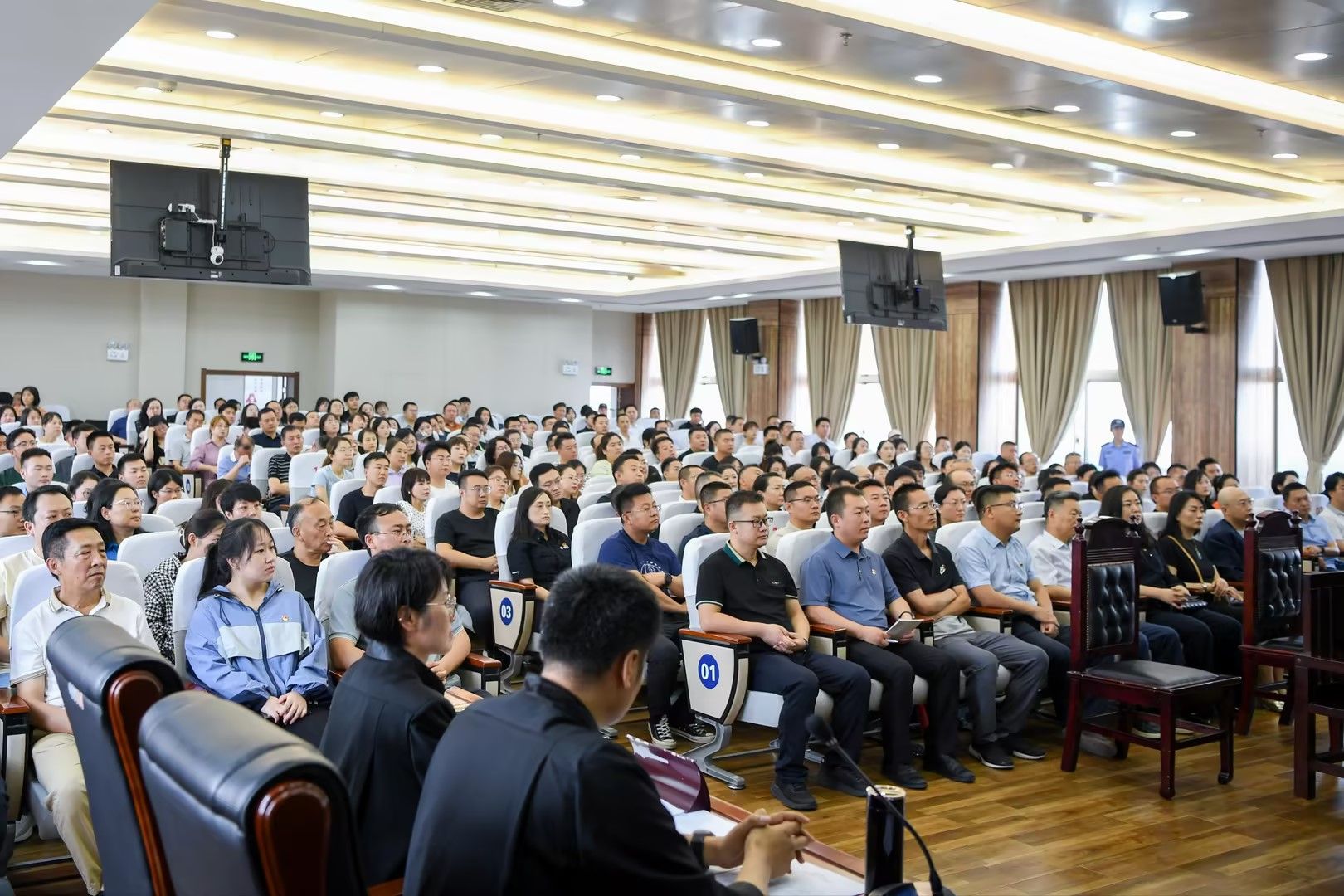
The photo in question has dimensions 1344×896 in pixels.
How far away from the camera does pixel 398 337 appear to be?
1952 cm

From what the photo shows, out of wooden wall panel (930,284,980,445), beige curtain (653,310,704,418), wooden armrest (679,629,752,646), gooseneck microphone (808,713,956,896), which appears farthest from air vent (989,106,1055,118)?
beige curtain (653,310,704,418)

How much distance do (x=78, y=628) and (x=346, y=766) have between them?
0.71 meters

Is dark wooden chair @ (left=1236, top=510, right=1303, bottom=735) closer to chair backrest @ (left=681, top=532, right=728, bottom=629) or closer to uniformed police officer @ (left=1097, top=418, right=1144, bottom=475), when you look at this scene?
chair backrest @ (left=681, top=532, right=728, bottom=629)

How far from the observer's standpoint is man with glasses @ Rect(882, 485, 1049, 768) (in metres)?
5.47

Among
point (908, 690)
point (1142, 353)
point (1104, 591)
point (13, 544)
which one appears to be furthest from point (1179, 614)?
point (1142, 353)

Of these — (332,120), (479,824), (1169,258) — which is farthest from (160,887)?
(1169,258)

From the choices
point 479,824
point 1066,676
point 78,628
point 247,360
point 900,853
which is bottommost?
point 1066,676

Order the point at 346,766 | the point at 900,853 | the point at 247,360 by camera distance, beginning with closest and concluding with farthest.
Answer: the point at 900,853, the point at 346,766, the point at 247,360

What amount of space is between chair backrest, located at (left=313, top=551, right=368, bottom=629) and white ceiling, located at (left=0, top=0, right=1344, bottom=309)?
2929 millimetres

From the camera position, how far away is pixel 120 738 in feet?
5.70

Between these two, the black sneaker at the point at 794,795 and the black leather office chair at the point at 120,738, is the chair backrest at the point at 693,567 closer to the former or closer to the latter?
the black sneaker at the point at 794,795

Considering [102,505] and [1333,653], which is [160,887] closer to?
[102,505]

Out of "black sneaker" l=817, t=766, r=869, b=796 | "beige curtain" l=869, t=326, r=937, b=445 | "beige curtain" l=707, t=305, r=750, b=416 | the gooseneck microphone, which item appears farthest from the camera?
"beige curtain" l=707, t=305, r=750, b=416

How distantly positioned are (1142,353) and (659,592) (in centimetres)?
1059
